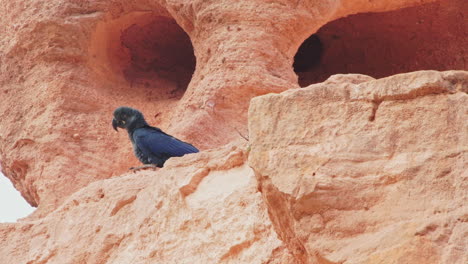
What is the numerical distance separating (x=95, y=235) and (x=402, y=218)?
1.52 metres

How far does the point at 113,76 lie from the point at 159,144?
1.17 m

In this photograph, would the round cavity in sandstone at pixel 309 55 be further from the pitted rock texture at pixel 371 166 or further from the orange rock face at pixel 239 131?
the pitted rock texture at pixel 371 166

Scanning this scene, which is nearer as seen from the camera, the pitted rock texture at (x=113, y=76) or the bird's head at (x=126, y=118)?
the pitted rock texture at (x=113, y=76)

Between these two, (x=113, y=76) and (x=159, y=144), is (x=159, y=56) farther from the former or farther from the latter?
(x=159, y=144)

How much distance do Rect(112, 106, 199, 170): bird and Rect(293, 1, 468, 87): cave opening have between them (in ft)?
4.47

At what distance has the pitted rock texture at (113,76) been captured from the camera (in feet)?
15.0

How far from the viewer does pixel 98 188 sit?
3.59m

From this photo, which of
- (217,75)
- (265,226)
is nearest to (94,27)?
(217,75)

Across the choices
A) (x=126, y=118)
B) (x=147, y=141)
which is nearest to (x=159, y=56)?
(x=126, y=118)

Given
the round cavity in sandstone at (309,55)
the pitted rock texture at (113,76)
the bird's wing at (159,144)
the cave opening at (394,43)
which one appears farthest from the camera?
the round cavity in sandstone at (309,55)

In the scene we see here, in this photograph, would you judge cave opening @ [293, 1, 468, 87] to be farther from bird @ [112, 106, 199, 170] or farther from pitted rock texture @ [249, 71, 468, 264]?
pitted rock texture @ [249, 71, 468, 264]

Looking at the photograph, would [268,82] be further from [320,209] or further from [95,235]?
[320,209]

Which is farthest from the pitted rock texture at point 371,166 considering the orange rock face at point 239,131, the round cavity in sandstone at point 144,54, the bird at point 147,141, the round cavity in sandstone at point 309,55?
the round cavity in sandstone at point 309,55

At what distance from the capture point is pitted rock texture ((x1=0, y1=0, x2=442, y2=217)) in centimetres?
458
